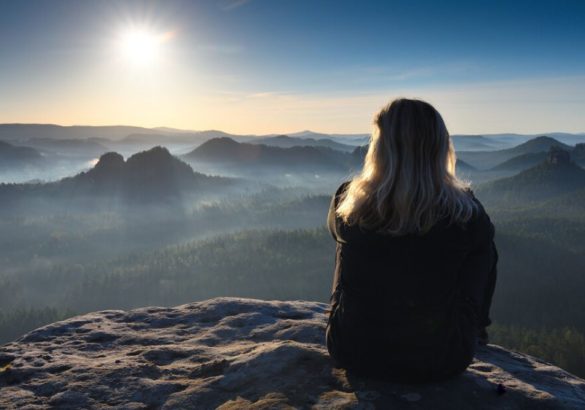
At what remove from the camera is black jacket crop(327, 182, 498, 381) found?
5.84 meters

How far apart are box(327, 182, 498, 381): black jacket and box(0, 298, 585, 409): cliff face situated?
447mm

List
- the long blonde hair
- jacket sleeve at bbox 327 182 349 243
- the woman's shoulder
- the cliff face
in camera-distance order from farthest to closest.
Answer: jacket sleeve at bbox 327 182 349 243 < the cliff face < the woman's shoulder < the long blonde hair

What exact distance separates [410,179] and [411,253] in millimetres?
936

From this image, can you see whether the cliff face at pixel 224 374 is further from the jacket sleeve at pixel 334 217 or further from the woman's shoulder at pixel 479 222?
the woman's shoulder at pixel 479 222

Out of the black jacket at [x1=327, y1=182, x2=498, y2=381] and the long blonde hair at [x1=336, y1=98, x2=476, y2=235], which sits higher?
the long blonde hair at [x1=336, y1=98, x2=476, y2=235]

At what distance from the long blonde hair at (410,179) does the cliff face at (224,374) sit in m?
2.41

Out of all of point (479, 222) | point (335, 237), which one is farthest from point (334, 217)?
point (479, 222)

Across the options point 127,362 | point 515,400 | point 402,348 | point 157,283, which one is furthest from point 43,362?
point 157,283

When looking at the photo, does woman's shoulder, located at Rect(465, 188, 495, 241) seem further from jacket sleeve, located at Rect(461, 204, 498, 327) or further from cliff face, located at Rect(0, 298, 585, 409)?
cliff face, located at Rect(0, 298, 585, 409)

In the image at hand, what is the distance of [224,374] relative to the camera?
7352mm

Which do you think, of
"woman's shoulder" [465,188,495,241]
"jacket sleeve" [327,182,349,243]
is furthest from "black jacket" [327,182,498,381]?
"jacket sleeve" [327,182,349,243]

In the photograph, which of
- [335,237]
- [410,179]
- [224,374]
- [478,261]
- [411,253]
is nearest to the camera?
[410,179]

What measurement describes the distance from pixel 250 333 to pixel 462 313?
501 centimetres

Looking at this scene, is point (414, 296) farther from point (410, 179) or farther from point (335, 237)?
point (410, 179)
